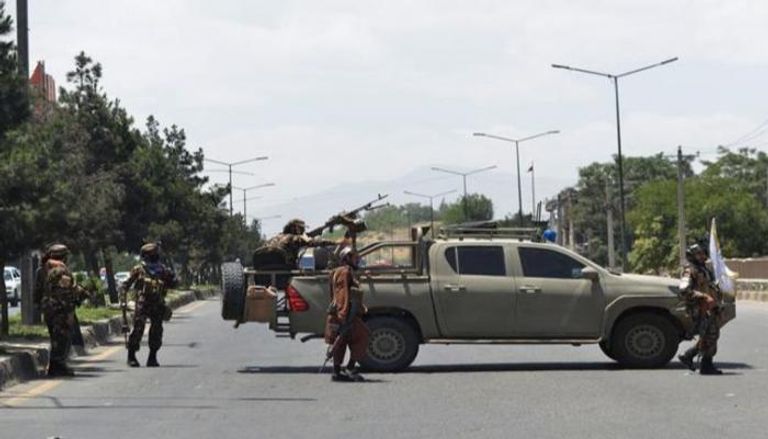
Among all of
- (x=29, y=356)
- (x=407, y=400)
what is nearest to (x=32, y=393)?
(x=29, y=356)

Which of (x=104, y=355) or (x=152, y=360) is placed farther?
(x=104, y=355)

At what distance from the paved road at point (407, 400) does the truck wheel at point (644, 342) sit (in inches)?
9.6

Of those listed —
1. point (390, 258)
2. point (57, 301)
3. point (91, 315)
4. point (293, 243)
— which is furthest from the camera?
point (91, 315)

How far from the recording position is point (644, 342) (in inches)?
747

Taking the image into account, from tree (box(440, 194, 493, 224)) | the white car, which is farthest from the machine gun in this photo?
tree (box(440, 194, 493, 224))

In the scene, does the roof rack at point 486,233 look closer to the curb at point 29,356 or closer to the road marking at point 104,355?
the curb at point 29,356

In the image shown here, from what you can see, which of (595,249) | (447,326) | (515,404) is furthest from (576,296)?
(595,249)

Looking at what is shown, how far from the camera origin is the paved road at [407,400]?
12.6 meters

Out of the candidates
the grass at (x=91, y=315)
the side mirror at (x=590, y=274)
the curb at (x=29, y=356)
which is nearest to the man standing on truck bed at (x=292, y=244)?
the curb at (x=29, y=356)

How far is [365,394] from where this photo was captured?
51.9 feet

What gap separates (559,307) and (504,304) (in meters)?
0.69

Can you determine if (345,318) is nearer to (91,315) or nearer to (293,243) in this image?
(293,243)

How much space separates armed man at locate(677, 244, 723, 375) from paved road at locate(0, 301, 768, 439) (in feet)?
0.95

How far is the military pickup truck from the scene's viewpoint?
19.0 m
